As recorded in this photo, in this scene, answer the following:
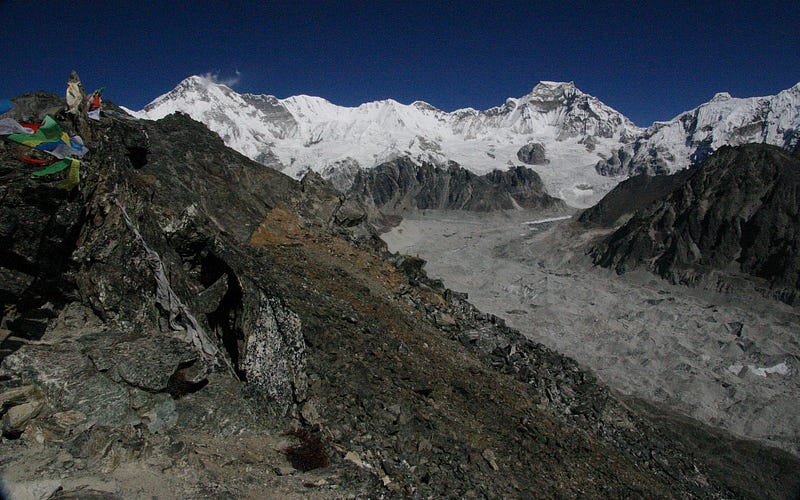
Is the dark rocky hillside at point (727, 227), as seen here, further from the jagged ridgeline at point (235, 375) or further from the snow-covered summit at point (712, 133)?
the snow-covered summit at point (712, 133)

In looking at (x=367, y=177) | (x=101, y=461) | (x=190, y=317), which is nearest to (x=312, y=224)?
(x=190, y=317)

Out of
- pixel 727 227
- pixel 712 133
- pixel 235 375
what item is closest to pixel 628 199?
pixel 727 227

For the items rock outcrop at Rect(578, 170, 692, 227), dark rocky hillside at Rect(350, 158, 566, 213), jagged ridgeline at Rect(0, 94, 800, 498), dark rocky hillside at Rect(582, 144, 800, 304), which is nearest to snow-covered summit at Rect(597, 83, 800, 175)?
dark rocky hillside at Rect(350, 158, 566, 213)

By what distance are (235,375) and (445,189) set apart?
145615mm

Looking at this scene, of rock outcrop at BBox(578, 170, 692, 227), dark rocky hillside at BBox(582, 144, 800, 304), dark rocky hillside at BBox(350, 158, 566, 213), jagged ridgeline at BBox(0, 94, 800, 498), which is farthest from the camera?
dark rocky hillside at BBox(350, 158, 566, 213)

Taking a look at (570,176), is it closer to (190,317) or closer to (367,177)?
(367,177)

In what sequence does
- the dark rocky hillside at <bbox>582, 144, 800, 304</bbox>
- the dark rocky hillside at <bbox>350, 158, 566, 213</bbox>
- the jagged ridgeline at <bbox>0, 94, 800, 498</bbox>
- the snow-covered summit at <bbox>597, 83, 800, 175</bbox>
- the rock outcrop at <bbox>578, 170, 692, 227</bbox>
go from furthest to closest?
the snow-covered summit at <bbox>597, 83, 800, 175</bbox> → the dark rocky hillside at <bbox>350, 158, 566, 213</bbox> → the rock outcrop at <bbox>578, 170, 692, 227</bbox> → the dark rocky hillside at <bbox>582, 144, 800, 304</bbox> → the jagged ridgeline at <bbox>0, 94, 800, 498</bbox>

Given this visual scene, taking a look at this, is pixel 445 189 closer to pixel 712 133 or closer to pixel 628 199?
pixel 628 199

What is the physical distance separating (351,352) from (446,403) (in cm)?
240

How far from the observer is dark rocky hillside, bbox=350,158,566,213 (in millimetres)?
142875

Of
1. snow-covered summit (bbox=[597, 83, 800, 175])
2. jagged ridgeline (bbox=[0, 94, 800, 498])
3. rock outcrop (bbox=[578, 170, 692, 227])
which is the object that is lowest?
jagged ridgeline (bbox=[0, 94, 800, 498])

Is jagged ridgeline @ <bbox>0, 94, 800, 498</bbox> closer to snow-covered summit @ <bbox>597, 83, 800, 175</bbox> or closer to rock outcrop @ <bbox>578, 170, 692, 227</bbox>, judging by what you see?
rock outcrop @ <bbox>578, 170, 692, 227</bbox>

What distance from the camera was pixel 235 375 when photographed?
27.1 ft

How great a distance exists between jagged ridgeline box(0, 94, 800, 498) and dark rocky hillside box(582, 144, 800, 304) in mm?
44325
